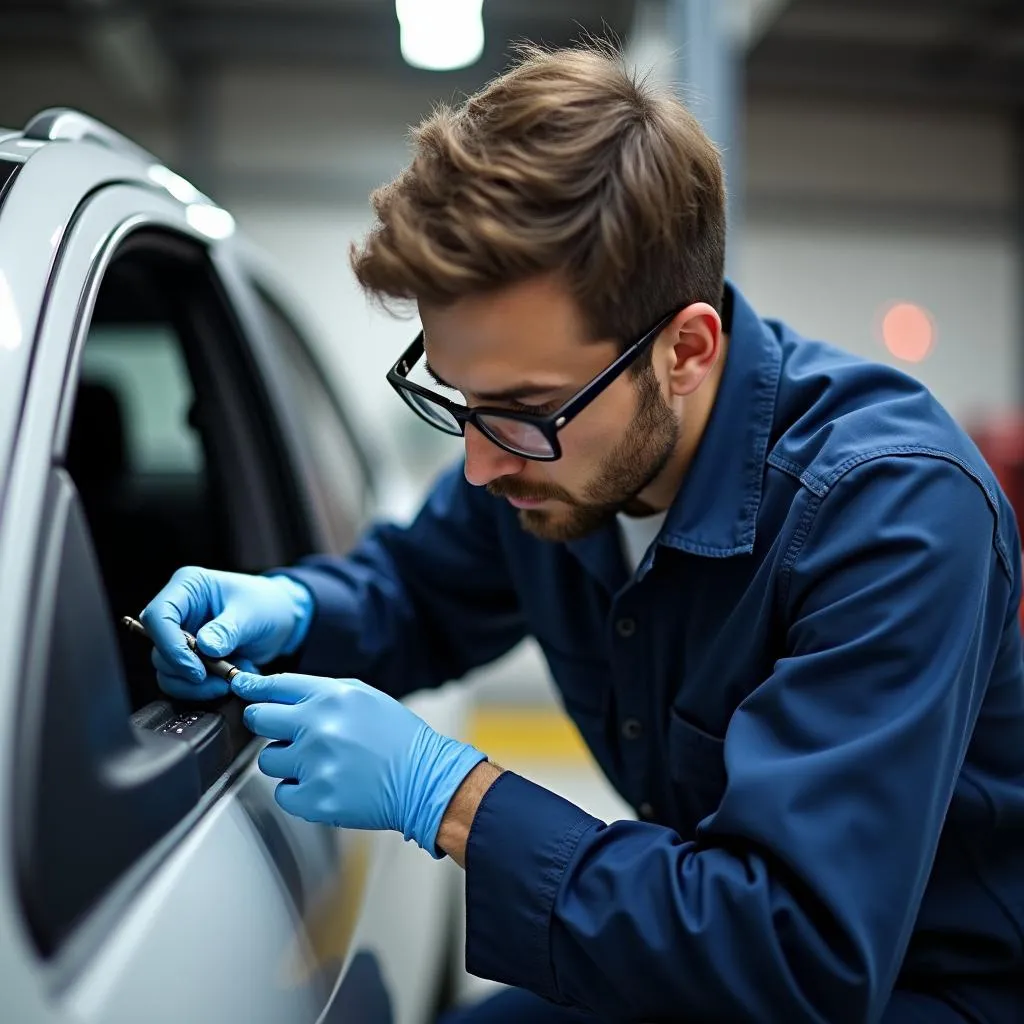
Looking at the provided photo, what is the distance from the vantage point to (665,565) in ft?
3.75

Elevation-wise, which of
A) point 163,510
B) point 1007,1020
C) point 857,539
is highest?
point 857,539

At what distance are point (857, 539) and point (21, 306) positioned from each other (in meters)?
0.74

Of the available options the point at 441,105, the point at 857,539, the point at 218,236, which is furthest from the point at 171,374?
the point at 857,539

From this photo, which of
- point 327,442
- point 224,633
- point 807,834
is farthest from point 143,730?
point 327,442

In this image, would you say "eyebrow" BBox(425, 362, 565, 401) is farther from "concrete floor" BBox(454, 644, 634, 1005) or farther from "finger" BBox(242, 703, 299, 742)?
"concrete floor" BBox(454, 644, 634, 1005)

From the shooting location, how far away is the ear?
3.42 feet

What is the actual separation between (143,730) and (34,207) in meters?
0.46

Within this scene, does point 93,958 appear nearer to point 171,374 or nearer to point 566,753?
point 566,753

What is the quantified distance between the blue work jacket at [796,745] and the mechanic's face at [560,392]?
8 centimetres

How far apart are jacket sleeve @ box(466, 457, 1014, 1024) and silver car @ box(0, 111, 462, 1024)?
0.20 m

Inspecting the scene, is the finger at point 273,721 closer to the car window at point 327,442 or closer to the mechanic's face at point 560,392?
the mechanic's face at point 560,392

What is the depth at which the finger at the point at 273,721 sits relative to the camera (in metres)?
0.96

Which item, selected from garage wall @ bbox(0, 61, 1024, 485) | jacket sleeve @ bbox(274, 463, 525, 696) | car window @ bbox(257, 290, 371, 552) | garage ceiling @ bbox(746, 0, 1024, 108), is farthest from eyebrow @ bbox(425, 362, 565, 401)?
garage ceiling @ bbox(746, 0, 1024, 108)

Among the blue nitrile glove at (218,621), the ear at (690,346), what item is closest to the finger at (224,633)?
the blue nitrile glove at (218,621)
